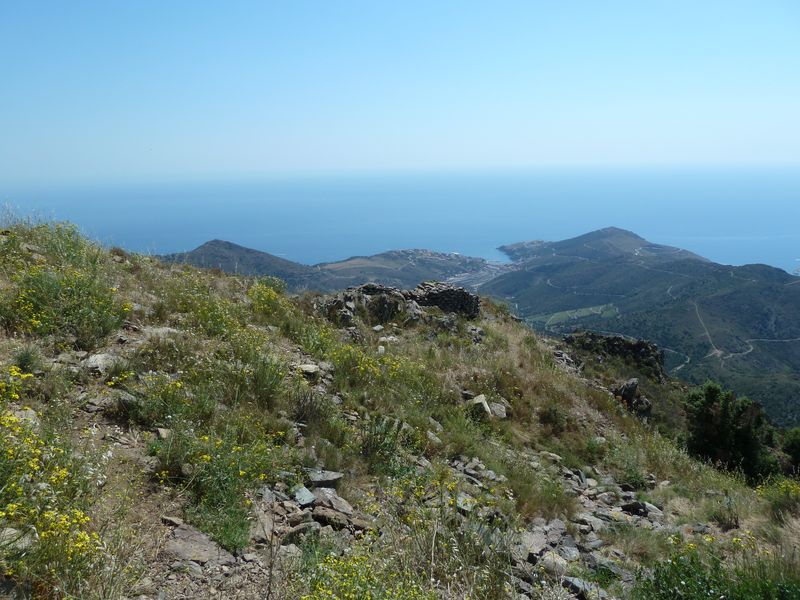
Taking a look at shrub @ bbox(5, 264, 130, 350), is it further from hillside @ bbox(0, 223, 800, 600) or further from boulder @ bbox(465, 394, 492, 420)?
boulder @ bbox(465, 394, 492, 420)

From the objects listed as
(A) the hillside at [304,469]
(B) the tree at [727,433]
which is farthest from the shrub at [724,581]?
(B) the tree at [727,433]

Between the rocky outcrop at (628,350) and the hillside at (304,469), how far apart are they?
42.5ft

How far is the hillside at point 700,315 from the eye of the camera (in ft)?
283

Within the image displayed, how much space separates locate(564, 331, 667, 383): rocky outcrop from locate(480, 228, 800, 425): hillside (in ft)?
161

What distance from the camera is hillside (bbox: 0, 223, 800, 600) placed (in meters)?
3.59

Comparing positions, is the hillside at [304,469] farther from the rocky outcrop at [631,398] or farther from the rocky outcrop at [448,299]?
the rocky outcrop at [448,299]

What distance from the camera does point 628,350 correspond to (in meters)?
25.0

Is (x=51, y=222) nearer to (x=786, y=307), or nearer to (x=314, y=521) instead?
(x=314, y=521)

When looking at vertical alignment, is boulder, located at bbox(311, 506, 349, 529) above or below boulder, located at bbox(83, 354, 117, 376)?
below

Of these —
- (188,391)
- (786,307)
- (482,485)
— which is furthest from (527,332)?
(786,307)

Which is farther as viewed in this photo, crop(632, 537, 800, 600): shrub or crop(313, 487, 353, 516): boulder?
crop(313, 487, 353, 516): boulder

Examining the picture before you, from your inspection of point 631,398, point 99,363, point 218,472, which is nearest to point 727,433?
point 631,398

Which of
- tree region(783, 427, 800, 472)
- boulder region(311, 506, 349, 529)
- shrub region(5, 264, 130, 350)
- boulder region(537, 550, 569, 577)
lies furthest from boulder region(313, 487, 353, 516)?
tree region(783, 427, 800, 472)

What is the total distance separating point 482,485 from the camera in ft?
20.4
